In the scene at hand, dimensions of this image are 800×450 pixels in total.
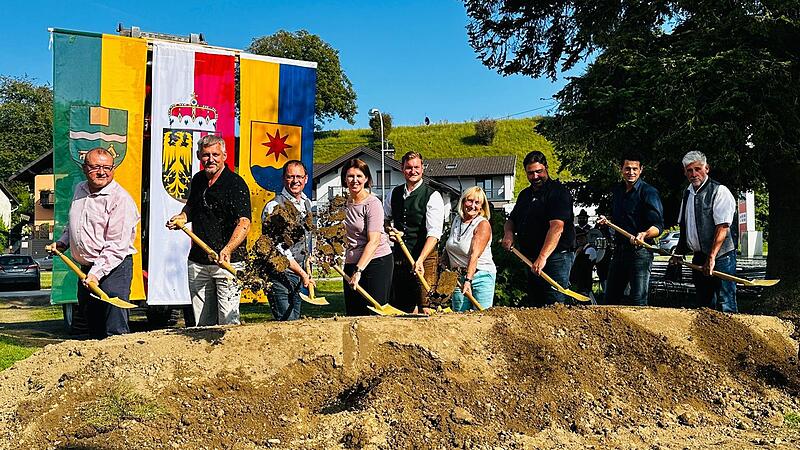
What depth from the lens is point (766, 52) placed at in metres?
9.85

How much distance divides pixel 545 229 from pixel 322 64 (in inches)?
2331

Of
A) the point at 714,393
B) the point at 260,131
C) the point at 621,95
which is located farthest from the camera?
the point at 621,95

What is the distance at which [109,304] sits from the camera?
187 inches

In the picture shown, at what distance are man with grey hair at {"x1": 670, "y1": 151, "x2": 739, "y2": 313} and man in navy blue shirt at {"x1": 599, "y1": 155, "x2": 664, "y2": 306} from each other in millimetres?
268

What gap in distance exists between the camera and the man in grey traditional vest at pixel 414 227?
5.62 metres

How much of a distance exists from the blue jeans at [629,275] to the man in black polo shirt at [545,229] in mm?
506

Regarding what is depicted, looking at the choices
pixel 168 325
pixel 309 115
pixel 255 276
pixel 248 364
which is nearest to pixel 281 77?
pixel 309 115

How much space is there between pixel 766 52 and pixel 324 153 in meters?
57.0

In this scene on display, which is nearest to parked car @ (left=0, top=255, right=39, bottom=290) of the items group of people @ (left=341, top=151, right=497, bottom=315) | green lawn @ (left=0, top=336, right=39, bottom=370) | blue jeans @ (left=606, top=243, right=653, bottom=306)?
green lawn @ (left=0, top=336, right=39, bottom=370)

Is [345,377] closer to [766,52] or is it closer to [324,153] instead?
[766,52]

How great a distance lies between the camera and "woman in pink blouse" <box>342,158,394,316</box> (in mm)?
5086

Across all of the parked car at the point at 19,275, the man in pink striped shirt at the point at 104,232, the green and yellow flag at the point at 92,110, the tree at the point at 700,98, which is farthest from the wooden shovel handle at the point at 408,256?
the parked car at the point at 19,275

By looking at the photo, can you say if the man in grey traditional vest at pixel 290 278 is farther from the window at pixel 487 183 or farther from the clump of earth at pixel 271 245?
the window at pixel 487 183

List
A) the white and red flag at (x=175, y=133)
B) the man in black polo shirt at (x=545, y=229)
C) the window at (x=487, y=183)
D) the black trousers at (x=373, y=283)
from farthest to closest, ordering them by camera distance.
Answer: the window at (x=487, y=183) → the white and red flag at (x=175, y=133) → the man in black polo shirt at (x=545, y=229) → the black trousers at (x=373, y=283)
